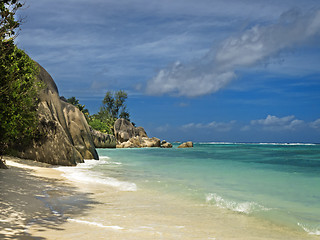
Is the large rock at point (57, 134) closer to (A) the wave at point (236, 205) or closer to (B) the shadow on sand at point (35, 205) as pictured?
(B) the shadow on sand at point (35, 205)

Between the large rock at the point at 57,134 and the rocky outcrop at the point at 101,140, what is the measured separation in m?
32.2

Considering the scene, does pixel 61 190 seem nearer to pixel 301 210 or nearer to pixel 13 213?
pixel 13 213

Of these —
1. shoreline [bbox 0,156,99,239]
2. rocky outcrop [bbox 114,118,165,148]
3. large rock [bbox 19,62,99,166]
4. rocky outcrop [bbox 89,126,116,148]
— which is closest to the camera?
shoreline [bbox 0,156,99,239]

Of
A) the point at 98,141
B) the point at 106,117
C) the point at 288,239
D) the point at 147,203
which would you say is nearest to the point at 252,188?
the point at 147,203

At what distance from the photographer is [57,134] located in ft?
60.4

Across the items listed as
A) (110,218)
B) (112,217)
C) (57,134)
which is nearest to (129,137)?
(57,134)

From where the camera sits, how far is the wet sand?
586 centimetres

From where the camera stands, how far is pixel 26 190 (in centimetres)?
912

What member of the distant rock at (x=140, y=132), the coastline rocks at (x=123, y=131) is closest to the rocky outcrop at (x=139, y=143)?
the coastline rocks at (x=123, y=131)

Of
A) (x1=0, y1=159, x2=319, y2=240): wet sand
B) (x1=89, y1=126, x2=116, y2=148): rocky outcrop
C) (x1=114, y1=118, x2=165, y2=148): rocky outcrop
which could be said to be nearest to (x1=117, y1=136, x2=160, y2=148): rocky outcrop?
(x1=114, y1=118, x2=165, y2=148): rocky outcrop

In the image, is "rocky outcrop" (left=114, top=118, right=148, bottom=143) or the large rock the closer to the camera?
the large rock

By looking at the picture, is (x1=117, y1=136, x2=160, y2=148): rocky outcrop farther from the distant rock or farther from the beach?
the beach

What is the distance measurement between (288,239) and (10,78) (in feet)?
28.6

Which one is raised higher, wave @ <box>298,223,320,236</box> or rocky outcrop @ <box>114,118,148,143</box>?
rocky outcrop @ <box>114,118,148,143</box>
